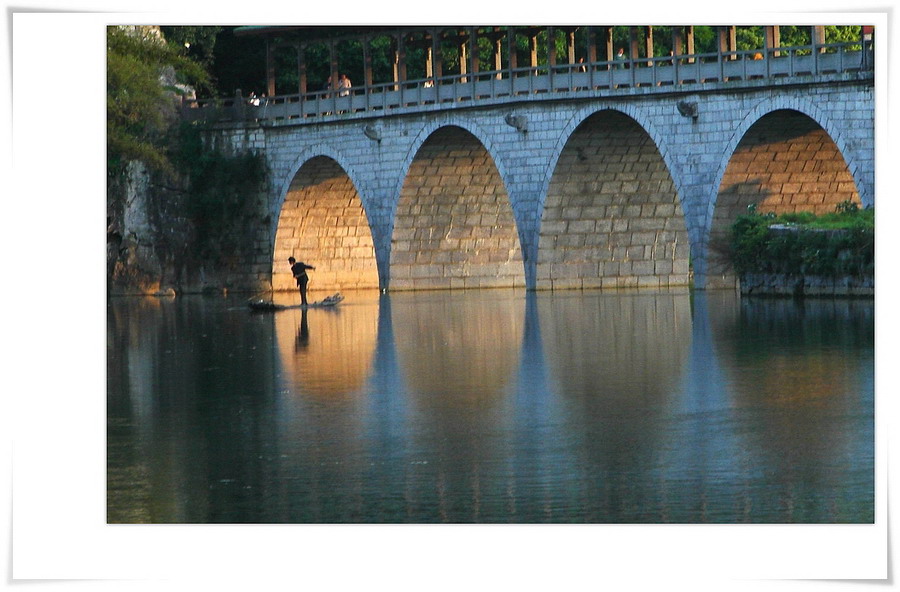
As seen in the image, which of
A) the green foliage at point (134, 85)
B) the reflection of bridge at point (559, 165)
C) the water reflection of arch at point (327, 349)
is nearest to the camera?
the water reflection of arch at point (327, 349)

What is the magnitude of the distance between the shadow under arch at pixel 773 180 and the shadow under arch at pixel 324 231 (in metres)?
14.8

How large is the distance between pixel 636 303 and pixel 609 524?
21880 mm

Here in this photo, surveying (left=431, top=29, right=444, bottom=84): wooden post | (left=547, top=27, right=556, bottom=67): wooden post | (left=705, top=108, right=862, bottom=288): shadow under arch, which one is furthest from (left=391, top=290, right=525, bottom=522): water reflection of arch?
(left=431, top=29, right=444, bottom=84): wooden post

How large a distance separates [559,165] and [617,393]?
2361 centimetres

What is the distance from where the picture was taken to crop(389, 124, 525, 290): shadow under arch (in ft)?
144

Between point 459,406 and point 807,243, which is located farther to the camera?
point 807,243

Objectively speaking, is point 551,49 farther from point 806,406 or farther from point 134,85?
point 806,406

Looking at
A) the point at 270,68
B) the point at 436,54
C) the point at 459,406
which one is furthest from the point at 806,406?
the point at 270,68

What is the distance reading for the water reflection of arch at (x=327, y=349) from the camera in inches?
680

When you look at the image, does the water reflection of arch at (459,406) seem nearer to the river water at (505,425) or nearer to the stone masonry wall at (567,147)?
the river water at (505,425)

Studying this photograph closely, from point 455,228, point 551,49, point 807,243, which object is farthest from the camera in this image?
point 455,228

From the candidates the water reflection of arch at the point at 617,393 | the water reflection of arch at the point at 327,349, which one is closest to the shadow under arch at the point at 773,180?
the water reflection of arch at the point at 617,393

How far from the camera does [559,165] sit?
38.9 meters

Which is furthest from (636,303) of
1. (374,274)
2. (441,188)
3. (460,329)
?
(374,274)
